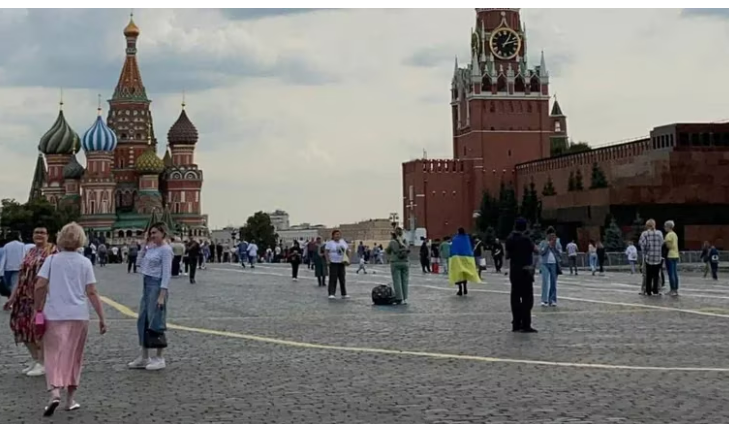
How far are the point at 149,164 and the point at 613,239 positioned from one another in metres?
72.0

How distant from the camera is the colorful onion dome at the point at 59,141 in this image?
128500 millimetres

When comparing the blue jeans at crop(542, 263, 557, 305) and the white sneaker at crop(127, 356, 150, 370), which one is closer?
the white sneaker at crop(127, 356, 150, 370)

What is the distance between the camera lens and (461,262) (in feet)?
75.9

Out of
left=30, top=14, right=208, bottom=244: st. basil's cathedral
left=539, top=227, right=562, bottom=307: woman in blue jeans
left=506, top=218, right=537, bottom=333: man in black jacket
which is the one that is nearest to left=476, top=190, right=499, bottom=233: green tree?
left=30, top=14, right=208, bottom=244: st. basil's cathedral

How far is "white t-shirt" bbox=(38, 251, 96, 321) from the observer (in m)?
8.91

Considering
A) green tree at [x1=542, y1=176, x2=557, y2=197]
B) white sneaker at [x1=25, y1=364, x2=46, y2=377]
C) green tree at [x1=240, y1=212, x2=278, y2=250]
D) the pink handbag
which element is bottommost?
white sneaker at [x1=25, y1=364, x2=46, y2=377]

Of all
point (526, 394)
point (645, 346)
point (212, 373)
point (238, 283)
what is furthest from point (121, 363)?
point (238, 283)

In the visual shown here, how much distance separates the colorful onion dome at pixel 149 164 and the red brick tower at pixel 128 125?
1620mm

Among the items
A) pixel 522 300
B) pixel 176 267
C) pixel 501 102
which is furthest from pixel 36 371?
pixel 501 102

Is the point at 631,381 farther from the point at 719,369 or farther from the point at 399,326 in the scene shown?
the point at 399,326

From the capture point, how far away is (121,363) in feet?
38.2

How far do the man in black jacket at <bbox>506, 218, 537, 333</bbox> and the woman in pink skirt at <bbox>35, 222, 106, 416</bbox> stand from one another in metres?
6.51

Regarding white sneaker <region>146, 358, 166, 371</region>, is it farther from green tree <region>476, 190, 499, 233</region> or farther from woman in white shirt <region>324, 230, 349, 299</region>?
green tree <region>476, 190, 499, 233</region>

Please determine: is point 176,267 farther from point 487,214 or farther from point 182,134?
point 182,134
